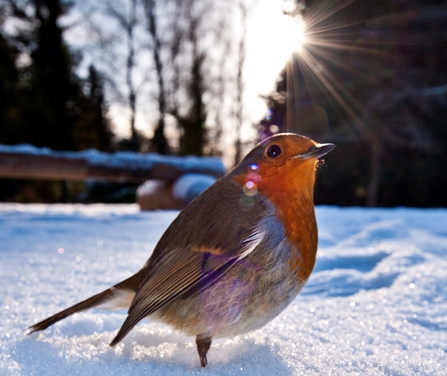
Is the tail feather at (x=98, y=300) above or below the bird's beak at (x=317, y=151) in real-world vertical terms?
below

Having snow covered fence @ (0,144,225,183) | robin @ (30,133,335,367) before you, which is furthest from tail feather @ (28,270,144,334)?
snow covered fence @ (0,144,225,183)

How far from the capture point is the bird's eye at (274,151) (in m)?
1.22

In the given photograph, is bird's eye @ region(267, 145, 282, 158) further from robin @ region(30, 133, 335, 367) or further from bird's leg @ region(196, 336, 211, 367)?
bird's leg @ region(196, 336, 211, 367)

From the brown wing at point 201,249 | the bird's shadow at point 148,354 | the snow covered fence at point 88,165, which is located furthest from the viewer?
the snow covered fence at point 88,165

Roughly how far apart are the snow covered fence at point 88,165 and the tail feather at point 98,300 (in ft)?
14.0

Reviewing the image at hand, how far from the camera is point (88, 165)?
17.7 ft

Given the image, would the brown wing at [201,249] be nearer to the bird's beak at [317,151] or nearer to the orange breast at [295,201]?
the orange breast at [295,201]

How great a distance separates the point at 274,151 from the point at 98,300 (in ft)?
2.62

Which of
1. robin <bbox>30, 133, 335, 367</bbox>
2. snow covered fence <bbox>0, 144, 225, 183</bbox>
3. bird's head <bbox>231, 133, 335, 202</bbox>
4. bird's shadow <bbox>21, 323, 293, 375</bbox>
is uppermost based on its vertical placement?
bird's head <bbox>231, 133, 335, 202</bbox>

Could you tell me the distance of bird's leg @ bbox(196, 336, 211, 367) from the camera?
41.5 inches

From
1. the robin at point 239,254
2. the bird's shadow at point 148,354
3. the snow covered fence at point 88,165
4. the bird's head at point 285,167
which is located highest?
the bird's head at point 285,167

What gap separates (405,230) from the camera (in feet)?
10.0

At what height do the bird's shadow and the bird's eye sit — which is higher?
the bird's eye

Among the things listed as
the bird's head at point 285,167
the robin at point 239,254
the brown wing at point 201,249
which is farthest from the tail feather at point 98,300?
the bird's head at point 285,167
